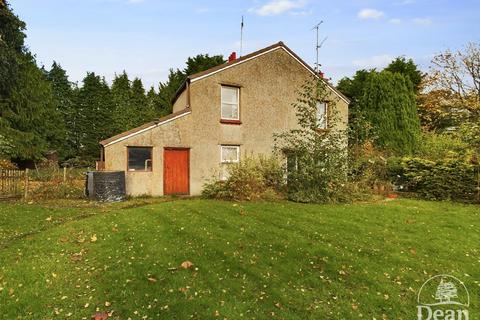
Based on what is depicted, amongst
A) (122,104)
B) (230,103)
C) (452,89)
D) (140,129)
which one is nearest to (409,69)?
(452,89)

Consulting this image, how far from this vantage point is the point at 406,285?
5445 mm

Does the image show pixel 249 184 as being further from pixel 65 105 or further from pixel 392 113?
pixel 65 105

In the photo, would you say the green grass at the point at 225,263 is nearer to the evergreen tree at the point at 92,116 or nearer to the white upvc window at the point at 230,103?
the white upvc window at the point at 230,103

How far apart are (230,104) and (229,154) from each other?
8.38 feet

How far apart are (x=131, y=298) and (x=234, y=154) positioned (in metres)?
12.1

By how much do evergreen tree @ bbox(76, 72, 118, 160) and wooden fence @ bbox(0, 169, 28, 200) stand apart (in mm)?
28530

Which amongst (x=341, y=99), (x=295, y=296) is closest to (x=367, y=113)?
(x=341, y=99)

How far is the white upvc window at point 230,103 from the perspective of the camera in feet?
53.3

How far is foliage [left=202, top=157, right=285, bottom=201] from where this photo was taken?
13156mm

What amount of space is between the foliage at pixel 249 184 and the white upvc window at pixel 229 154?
5.40ft

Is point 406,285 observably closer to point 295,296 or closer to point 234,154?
point 295,296

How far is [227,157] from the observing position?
16391 mm

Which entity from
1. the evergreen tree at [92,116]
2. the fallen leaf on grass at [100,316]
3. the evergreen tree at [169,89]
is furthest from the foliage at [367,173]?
the evergreen tree at [92,116]

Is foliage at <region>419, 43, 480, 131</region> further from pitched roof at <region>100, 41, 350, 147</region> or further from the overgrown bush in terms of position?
the overgrown bush
